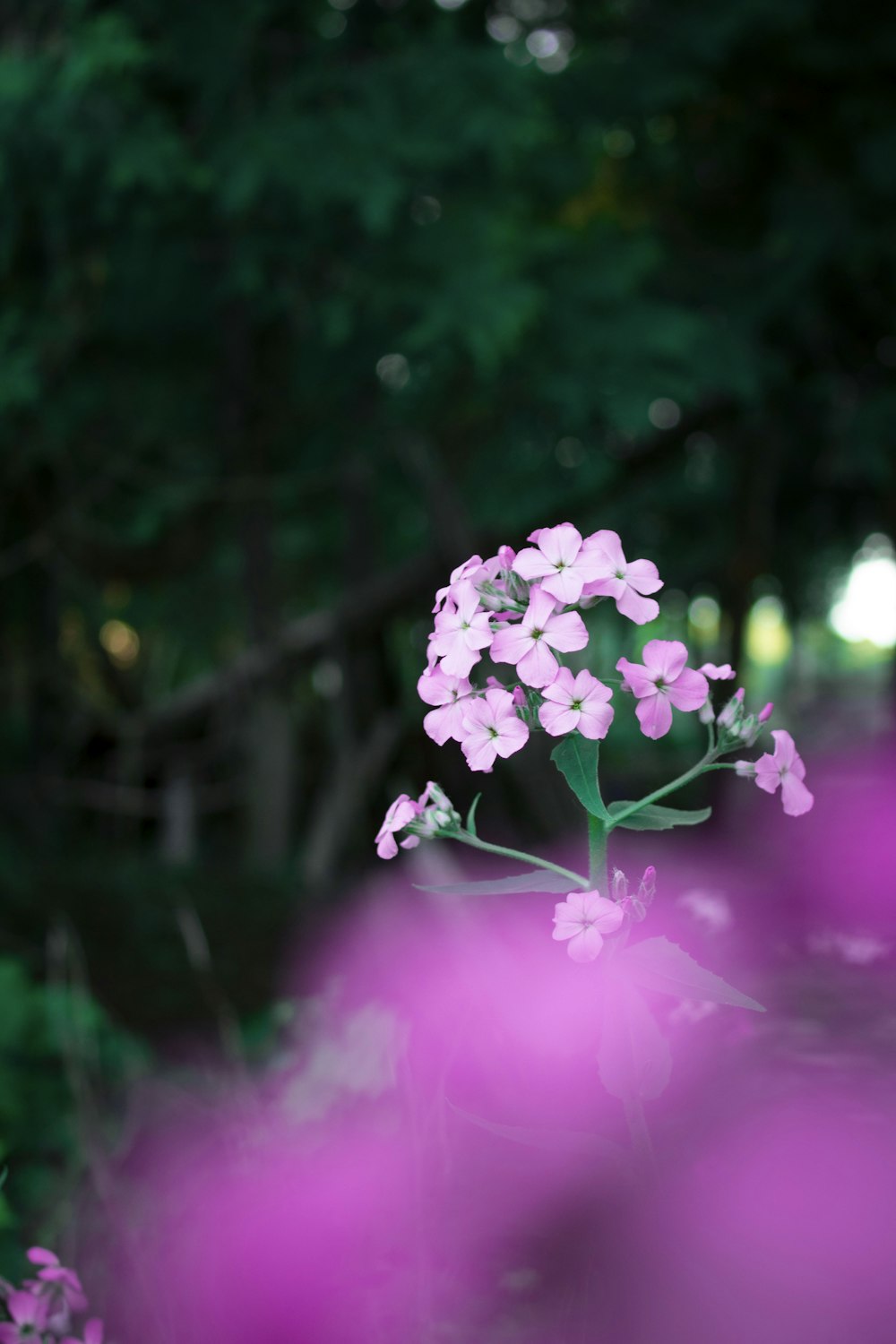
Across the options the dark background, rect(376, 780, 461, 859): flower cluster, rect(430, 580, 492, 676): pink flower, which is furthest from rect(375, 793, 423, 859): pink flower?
the dark background

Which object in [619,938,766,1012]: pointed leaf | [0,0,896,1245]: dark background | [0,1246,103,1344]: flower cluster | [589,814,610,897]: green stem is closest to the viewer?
[619,938,766,1012]: pointed leaf

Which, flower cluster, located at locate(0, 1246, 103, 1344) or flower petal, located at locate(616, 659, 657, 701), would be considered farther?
flower cluster, located at locate(0, 1246, 103, 1344)

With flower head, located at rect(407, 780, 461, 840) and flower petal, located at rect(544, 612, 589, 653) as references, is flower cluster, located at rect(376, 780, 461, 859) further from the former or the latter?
flower petal, located at rect(544, 612, 589, 653)

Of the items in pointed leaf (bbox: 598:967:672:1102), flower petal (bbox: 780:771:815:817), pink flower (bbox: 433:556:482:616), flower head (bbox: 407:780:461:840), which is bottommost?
pointed leaf (bbox: 598:967:672:1102)

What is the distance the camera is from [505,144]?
448cm

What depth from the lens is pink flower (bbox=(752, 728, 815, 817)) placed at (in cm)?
91

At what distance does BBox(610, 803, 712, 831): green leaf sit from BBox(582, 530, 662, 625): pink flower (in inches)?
5.9

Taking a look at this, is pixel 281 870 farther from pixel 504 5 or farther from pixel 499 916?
pixel 504 5

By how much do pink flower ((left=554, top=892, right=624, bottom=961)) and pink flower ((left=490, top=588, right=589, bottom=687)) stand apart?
164 millimetres

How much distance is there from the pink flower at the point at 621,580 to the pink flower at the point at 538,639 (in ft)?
0.11

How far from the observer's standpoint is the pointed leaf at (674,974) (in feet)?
2.68

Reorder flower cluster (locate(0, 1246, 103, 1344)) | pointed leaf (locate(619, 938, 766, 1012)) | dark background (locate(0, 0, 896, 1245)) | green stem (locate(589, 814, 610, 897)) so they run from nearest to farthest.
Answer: pointed leaf (locate(619, 938, 766, 1012))
green stem (locate(589, 814, 610, 897))
flower cluster (locate(0, 1246, 103, 1344))
dark background (locate(0, 0, 896, 1245))

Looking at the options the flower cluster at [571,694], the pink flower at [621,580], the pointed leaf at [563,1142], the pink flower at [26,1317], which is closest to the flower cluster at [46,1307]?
the pink flower at [26,1317]

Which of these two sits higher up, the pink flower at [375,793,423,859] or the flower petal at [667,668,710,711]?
the flower petal at [667,668,710,711]
